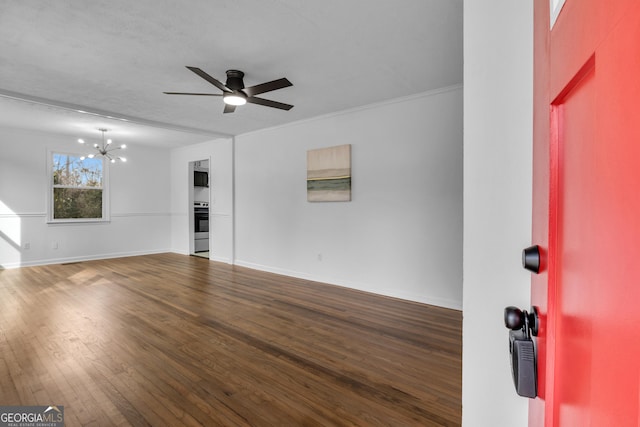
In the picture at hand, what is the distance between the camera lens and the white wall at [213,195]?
21.1 feet

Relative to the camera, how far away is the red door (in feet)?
0.81

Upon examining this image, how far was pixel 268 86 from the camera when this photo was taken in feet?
9.69

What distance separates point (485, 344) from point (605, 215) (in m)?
0.69

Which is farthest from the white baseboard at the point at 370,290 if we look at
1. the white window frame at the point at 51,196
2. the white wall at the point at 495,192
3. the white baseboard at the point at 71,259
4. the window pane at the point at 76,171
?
the window pane at the point at 76,171

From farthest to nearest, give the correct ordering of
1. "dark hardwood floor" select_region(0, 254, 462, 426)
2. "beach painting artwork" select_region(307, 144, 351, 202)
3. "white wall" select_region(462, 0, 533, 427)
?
"beach painting artwork" select_region(307, 144, 351, 202)
"dark hardwood floor" select_region(0, 254, 462, 426)
"white wall" select_region(462, 0, 533, 427)

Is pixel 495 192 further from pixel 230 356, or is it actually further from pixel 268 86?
pixel 268 86

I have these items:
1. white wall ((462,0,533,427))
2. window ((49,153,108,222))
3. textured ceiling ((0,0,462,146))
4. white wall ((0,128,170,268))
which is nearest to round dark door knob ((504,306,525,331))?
white wall ((462,0,533,427))

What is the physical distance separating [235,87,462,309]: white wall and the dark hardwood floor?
0.40 m

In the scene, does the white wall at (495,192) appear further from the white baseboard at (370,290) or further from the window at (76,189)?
the window at (76,189)

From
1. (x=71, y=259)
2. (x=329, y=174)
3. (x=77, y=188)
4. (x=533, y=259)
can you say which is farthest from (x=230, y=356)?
(x=77, y=188)

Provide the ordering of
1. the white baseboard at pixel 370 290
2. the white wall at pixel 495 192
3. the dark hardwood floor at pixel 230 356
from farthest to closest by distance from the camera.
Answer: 1. the white baseboard at pixel 370 290
2. the dark hardwood floor at pixel 230 356
3. the white wall at pixel 495 192

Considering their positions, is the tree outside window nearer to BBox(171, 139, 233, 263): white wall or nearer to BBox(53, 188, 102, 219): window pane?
BBox(53, 188, 102, 219): window pane

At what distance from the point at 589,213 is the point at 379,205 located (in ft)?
12.7

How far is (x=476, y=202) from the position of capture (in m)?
0.87
